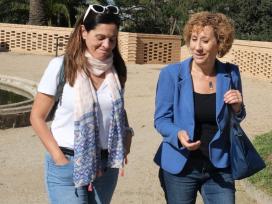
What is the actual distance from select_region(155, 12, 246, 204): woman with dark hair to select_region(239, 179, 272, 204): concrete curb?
7.08 feet

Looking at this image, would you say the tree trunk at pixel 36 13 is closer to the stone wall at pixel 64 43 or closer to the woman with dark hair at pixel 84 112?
the stone wall at pixel 64 43

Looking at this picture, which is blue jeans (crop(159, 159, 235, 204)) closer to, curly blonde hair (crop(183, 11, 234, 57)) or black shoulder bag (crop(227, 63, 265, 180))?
black shoulder bag (crop(227, 63, 265, 180))

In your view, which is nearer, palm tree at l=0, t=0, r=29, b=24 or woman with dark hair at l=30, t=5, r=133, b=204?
woman with dark hair at l=30, t=5, r=133, b=204

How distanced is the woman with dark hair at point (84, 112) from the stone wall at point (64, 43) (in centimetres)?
1826

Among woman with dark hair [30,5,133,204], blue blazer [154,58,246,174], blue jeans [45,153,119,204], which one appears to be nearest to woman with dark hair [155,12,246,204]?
blue blazer [154,58,246,174]

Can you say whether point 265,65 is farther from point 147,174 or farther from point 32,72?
point 147,174

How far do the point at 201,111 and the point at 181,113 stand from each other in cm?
11

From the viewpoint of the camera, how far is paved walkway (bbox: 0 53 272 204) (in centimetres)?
580

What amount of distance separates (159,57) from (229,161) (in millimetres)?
19387

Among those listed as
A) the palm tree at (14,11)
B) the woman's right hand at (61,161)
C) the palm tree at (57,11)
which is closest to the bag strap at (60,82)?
the woman's right hand at (61,161)

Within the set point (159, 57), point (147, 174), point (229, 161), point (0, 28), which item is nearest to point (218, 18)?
point (229, 161)

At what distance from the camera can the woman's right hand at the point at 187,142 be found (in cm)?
309

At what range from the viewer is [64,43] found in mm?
23734

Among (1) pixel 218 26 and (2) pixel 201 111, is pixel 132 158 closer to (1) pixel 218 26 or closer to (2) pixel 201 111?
(2) pixel 201 111
